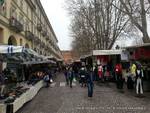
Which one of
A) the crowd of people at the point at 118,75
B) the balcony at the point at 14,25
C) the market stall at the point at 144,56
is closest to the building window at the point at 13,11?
the balcony at the point at 14,25

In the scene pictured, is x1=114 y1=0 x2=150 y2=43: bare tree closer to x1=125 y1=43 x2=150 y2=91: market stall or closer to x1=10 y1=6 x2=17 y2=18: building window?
x1=125 y1=43 x2=150 y2=91: market stall

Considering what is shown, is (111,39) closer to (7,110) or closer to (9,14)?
(9,14)

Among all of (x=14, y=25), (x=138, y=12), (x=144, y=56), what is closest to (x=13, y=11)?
(x=14, y=25)

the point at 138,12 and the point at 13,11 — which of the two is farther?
the point at 13,11

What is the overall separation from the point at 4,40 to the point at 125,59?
43.8ft

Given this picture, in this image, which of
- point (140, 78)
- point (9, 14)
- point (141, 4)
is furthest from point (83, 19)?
point (140, 78)

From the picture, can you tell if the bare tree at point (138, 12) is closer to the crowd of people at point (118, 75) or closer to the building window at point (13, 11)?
the crowd of people at point (118, 75)

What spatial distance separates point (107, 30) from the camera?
40.0 meters

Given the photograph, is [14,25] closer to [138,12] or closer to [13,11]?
[13,11]

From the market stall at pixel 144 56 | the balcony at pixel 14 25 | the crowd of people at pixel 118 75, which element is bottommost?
the crowd of people at pixel 118 75

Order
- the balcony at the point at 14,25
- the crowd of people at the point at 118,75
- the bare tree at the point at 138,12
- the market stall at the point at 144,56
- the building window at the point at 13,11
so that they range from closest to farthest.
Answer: the crowd of people at the point at 118,75 < the market stall at the point at 144,56 < the bare tree at the point at 138,12 < the balcony at the point at 14,25 < the building window at the point at 13,11

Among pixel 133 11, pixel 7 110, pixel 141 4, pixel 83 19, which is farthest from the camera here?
pixel 83 19

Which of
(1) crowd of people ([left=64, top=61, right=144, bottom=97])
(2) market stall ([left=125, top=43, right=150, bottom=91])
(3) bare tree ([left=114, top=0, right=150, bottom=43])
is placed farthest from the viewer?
(3) bare tree ([left=114, top=0, right=150, bottom=43])

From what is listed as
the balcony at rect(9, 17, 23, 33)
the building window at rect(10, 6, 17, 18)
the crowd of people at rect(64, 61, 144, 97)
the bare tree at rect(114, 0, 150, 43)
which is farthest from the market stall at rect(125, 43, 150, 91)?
the building window at rect(10, 6, 17, 18)
